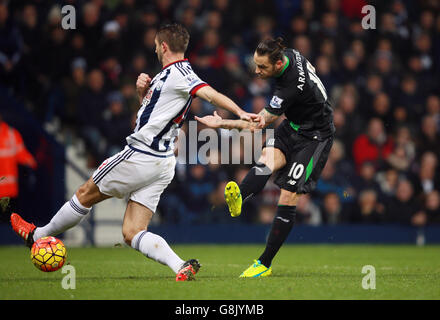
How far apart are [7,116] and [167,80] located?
6.61 m

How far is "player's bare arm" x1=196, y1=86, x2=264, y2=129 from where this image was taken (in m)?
5.82

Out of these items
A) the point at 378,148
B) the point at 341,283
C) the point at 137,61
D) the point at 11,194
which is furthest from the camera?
the point at 378,148

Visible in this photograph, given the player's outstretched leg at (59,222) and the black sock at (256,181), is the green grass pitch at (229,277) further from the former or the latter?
the black sock at (256,181)

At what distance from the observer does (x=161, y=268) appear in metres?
7.88

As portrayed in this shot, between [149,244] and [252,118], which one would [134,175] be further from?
[252,118]

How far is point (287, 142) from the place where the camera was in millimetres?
7336

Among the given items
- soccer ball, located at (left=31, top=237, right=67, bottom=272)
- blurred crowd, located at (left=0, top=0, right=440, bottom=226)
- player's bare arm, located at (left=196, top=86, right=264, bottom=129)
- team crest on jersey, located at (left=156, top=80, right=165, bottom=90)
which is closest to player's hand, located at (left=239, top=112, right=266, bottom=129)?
player's bare arm, located at (left=196, top=86, right=264, bottom=129)

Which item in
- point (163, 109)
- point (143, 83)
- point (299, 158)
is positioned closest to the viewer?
point (163, 109)

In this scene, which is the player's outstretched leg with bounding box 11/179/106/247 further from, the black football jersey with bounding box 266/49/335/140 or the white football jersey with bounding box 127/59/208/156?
the black football jersey with bounding box 266/49/335/140

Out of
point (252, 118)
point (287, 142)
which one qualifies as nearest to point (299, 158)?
point (287, 142)

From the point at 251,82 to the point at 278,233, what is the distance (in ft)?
23.7

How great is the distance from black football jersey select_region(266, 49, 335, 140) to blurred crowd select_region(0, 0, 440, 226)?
15.3ft

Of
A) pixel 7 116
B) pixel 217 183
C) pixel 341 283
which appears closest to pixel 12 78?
pixel 7 116

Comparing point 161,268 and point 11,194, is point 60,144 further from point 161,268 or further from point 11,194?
point 161,268
